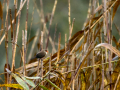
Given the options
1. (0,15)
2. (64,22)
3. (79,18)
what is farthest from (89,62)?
(79,18)

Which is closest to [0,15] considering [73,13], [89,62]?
[89,62]

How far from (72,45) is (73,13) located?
319 cm

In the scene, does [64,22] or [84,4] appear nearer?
[64,22]

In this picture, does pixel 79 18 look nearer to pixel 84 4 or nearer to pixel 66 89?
pixel 84 4

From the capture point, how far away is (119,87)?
0.67 meters

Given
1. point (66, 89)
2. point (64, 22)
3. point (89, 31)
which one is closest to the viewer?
point (66, 89)

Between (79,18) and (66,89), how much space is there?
11.0ft

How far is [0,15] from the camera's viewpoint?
29.3 inches

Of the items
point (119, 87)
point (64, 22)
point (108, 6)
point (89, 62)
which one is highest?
point (64, 22)

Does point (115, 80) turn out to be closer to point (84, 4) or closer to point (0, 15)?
point (0, 15)

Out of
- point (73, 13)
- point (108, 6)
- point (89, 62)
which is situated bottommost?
point (89, 62)

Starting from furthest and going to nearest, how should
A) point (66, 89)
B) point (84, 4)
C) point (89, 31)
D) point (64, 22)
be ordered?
point (84, 4) < point (64, 22) < point (89, 31) < point (66, 89)

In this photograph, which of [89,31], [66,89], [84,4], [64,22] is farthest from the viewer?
[84,4]

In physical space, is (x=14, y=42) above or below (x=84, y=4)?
below
